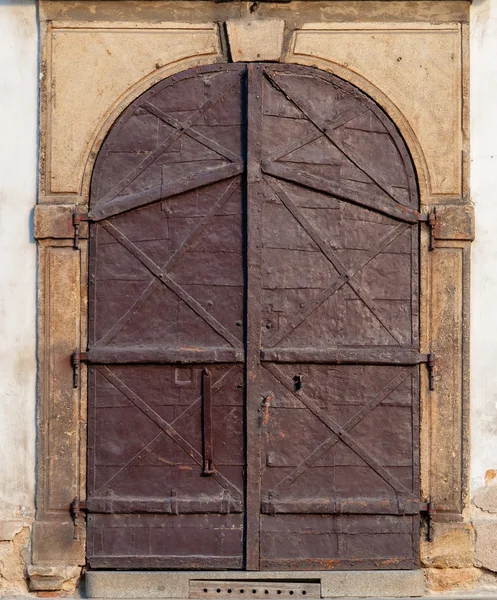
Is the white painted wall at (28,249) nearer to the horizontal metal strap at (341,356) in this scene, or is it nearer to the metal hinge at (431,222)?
the metal hinge at (431,222)

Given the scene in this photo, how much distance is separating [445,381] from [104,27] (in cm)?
299

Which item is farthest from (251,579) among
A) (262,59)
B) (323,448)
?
(262,59)

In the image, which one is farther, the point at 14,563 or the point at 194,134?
the point at 194,134

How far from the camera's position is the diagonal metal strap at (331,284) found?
6254 mm

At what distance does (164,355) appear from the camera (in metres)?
6.21

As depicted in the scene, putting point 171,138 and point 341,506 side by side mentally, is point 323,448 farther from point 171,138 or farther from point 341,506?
point 171,138

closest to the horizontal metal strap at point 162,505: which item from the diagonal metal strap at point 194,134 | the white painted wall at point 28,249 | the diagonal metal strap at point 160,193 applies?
the white painted wall at point 28,249

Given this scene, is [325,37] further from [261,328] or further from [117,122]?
[261,328]

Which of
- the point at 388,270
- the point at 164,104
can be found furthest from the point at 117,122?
the point at 388,270

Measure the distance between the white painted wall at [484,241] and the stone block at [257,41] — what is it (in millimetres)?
1201

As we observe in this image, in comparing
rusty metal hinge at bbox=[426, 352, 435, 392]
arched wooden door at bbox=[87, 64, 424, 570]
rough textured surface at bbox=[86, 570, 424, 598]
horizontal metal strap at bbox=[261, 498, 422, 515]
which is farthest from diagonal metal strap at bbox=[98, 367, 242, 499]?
rusty metal hinge at bbox=[426, 352, 435, 392]

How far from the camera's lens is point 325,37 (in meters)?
6.38

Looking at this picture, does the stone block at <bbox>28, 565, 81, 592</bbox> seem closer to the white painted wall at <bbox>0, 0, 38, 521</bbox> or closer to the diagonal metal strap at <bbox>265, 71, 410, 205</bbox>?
the white painted wall at <bbox>0, 0, 38, 521</bbox>

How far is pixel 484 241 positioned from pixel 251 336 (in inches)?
60.3
